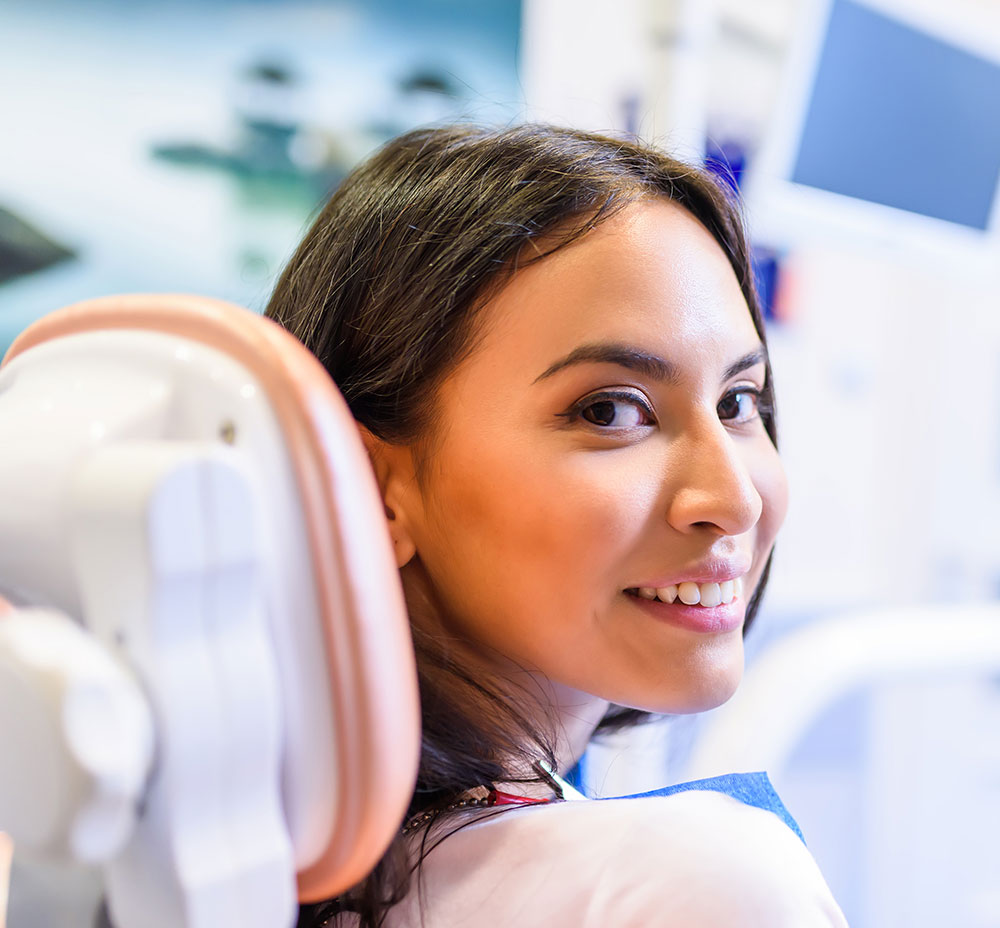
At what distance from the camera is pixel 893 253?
1.60m

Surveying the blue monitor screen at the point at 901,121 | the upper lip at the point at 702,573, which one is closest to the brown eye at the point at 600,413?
the upper lip at the point at 702,573

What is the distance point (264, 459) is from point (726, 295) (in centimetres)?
39

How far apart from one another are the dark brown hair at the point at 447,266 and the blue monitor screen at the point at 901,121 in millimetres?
784

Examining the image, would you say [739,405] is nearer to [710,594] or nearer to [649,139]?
[710,594]

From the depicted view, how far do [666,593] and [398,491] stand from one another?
7.5 inches

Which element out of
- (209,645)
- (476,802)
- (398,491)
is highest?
(209,645)

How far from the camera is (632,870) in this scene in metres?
0.50

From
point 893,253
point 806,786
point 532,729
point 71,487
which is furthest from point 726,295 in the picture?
point 806,786

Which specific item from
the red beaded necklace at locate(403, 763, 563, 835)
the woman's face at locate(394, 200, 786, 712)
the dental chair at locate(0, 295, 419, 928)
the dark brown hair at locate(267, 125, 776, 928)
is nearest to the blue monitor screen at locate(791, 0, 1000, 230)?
the dark brown hair at locate(267, 125, 776, 928)

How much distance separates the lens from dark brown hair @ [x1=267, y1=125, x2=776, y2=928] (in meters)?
0.67

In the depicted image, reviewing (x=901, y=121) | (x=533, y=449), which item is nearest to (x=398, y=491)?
(x=533, y=449)

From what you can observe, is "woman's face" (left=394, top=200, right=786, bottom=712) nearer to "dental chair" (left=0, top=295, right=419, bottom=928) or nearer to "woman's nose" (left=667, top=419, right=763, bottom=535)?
"woman's nose" (left=667, top=419, right=763, bottom=535)

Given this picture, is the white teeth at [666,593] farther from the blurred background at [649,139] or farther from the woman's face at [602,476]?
the blurred background at [649,139]

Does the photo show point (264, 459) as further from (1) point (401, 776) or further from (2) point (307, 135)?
(2) point (307, 135)
